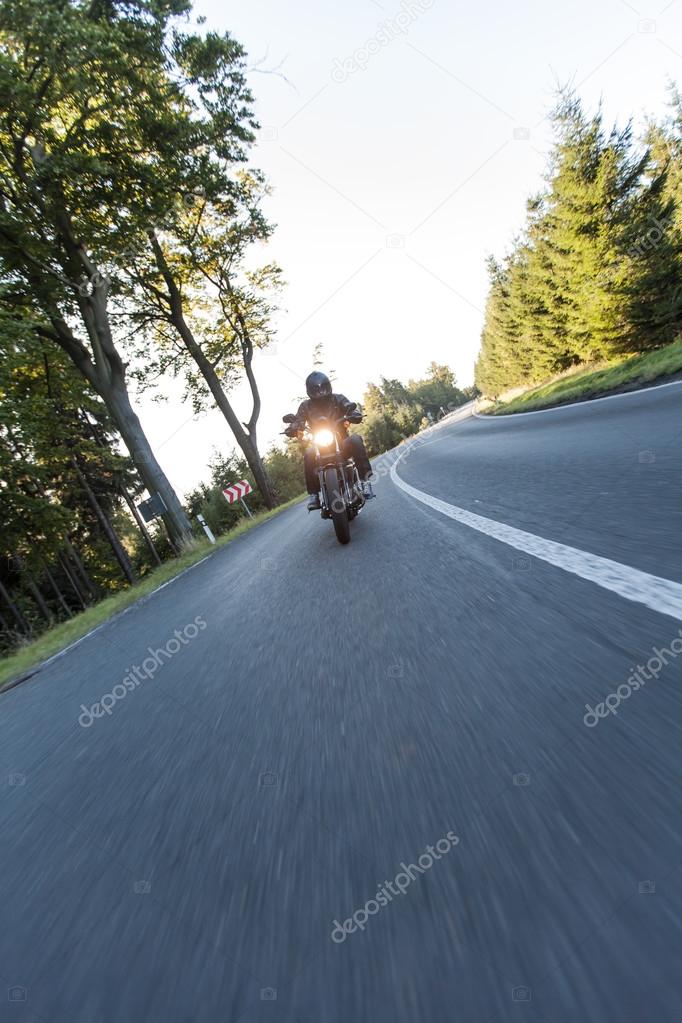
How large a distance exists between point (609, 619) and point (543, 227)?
32372mm

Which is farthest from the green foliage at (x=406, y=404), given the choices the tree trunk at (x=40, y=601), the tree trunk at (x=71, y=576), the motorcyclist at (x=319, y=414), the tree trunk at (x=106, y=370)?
the motorcyclist at (x=319, y=414)

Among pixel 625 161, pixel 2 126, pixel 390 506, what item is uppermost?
pixel 2 126

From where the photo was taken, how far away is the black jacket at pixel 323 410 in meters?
6.38

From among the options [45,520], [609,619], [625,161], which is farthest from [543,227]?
[609,619]

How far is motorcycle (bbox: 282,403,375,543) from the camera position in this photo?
5.56m

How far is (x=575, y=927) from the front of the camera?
31.2 inches

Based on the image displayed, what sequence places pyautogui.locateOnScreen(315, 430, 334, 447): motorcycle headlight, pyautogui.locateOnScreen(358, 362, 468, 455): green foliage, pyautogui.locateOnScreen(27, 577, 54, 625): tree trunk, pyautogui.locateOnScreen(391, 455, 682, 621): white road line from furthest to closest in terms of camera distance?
pyautogui.locateOnScreen(358, 362, 468, 455): green foliage, pyautogui.locateOnScreen(27, 577, 54, 625): tree trunk, pyautogui.locateOnScreen(315, 430, 334, 447): motorcycle headlight, pyautogui.locateOnScreen(391, 455, 682, 621): white road line

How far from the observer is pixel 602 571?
232 cm

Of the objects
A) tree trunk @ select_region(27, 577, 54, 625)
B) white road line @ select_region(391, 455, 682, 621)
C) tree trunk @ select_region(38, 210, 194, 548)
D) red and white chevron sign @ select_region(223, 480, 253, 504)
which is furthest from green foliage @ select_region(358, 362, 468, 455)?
white road line @ select_region(391, 455, 682, 621)

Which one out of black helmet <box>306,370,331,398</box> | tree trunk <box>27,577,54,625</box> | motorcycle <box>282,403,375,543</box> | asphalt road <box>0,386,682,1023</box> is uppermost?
black helmet <box>306,370,331,398</box>

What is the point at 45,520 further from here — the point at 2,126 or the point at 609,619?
the point at 609,619

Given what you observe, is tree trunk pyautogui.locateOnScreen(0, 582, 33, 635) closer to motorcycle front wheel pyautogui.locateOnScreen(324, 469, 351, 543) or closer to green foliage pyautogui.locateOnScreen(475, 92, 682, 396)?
motorcycle front wheel pyautogui.locateOnScreen(324, 469, 351, 543)

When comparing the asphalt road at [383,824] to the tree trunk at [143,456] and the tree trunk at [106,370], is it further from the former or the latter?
the tree trunk at [106,370]

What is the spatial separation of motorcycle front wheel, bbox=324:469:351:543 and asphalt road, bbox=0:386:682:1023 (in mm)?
2541
